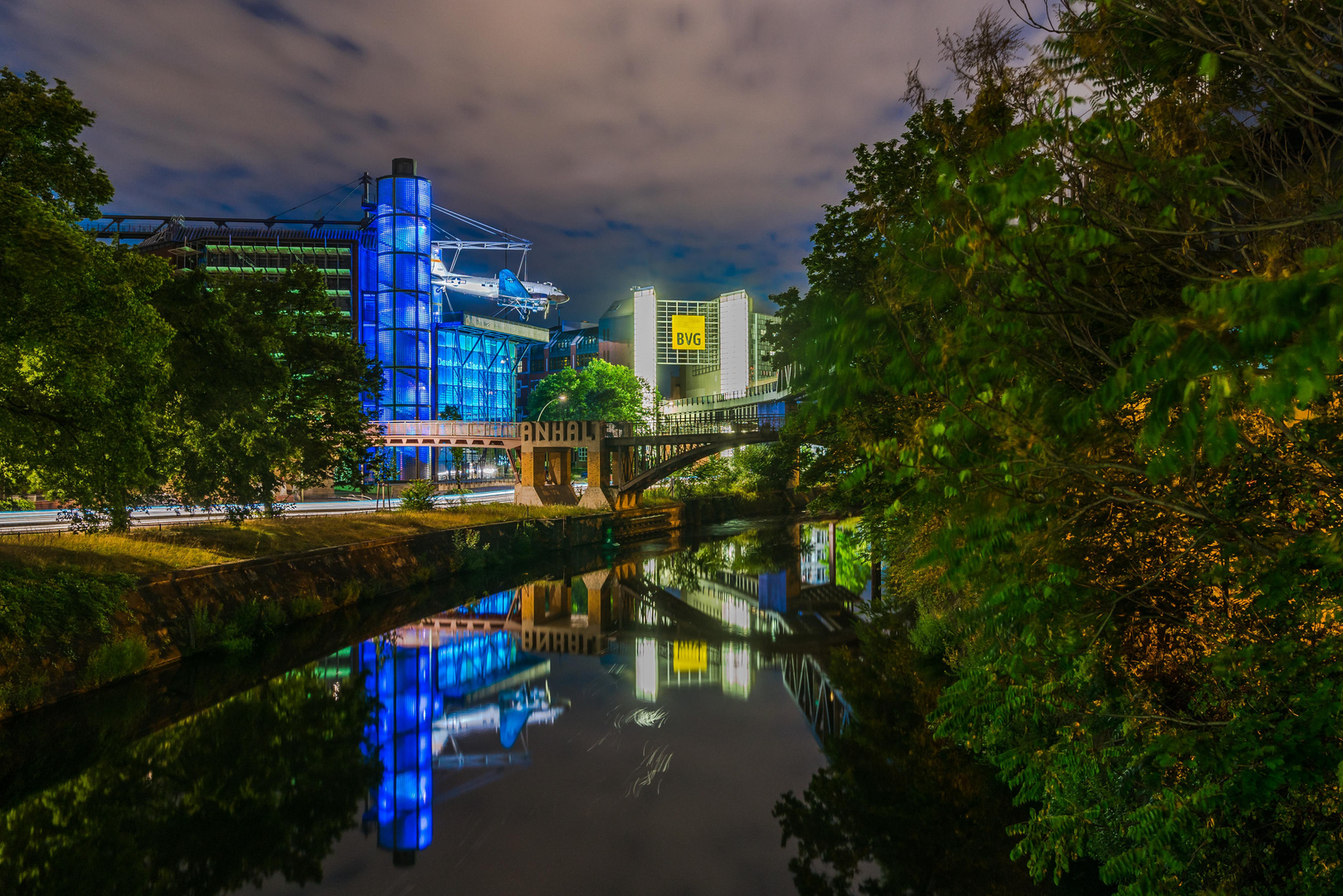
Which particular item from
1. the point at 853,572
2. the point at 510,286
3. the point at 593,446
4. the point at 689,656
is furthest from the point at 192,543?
the point at 510,286

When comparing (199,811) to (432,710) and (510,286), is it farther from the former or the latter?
(510,286)

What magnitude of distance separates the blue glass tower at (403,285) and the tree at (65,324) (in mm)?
60314

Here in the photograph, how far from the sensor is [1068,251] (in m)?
4.26

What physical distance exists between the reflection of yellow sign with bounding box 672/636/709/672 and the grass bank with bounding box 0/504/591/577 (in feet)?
39.2

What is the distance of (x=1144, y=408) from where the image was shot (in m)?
5.31

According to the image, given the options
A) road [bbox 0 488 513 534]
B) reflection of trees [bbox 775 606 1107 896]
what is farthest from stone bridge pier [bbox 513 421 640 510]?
reflection of trees [bbox 775 606 1107 896]

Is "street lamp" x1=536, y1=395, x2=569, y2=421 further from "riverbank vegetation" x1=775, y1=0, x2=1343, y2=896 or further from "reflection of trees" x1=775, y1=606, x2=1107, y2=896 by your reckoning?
"riverbank vegetation" x1=775, y1=0, x2=1343, y2=896

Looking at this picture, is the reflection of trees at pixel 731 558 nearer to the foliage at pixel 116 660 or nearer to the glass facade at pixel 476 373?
the foliage at pixel 116 660

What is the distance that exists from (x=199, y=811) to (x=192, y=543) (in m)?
12.1

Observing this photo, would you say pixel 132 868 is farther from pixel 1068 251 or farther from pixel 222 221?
pixel 222 221

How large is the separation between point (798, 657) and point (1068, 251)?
19.1m

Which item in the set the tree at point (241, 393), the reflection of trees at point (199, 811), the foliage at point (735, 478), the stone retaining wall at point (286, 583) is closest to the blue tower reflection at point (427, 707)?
the reflection of trees at point (199, 811)

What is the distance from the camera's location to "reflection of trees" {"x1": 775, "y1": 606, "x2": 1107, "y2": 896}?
10125 mm

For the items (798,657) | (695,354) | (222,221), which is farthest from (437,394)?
(798,657)
